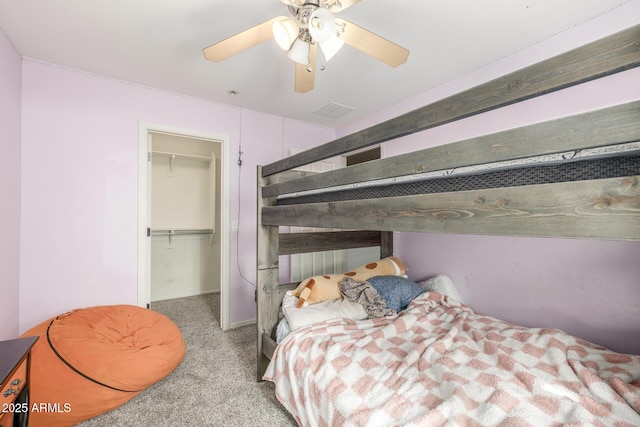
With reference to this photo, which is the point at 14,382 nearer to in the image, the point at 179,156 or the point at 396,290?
the point at 396,290

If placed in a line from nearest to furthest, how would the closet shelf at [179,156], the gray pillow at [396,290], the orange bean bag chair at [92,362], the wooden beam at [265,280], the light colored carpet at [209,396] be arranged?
the orange bean bag chair at [92,362] < the light colored carpet at [209,396] < the wooden beam at [265,280] < the gray pillow at [396,290] < the closet shelf at [179,156]

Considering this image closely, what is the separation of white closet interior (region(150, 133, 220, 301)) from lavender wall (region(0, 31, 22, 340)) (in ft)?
5.50

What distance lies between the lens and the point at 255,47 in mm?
1952

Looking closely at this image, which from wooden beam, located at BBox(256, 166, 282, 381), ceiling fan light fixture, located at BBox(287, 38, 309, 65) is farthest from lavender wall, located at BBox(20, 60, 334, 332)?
ceiling fan light fixture, located at BBox(287, 38, 309, 65)

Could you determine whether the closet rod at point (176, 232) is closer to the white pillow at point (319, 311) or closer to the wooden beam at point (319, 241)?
the wooden beam at point (319, 241)

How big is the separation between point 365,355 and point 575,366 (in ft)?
3.14

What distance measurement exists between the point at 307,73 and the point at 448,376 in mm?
1778

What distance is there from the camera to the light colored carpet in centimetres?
155

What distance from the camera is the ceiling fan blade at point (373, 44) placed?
1.38m

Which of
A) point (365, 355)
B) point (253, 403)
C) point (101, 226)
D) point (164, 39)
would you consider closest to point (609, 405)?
point (365, 355)

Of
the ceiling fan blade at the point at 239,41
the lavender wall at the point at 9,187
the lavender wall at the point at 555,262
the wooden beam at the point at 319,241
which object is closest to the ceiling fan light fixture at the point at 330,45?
the ceiling fan blade at the point at 239,41

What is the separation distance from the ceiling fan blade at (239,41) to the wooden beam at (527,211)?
3.36 ft

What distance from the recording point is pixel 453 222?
88 cm

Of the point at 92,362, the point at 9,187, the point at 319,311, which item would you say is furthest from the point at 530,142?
the point at 9,187
